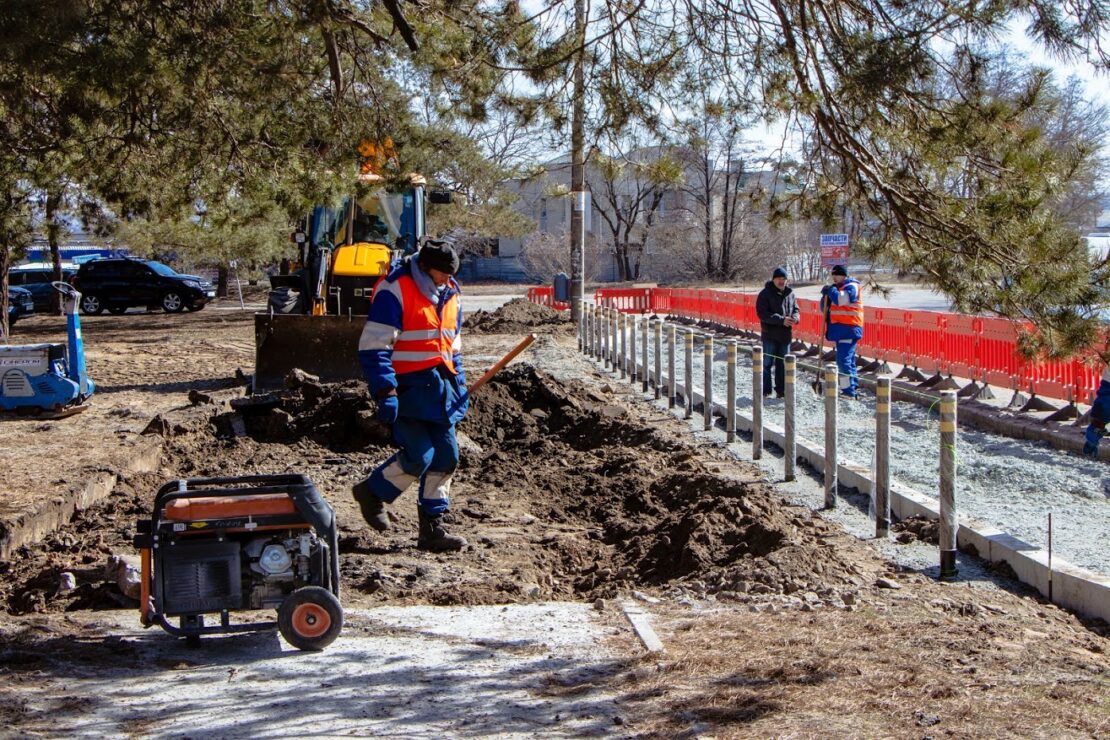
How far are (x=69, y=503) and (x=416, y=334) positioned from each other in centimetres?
346

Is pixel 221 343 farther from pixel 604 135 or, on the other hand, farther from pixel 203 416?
pixel 604 135

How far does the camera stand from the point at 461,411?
758 centimetres

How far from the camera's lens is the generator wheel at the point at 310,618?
5.38 meters

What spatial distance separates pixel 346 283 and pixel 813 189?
34.6ft

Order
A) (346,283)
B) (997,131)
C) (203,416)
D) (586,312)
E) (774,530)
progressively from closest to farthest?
(997,131), (774,530), (203,416), (346,283), (586,312)

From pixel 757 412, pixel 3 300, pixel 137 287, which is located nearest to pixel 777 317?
pixel 757 412

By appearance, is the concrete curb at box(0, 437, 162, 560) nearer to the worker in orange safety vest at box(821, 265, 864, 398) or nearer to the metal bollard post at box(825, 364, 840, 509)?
the metal bollard post at box(825, 364, 840, 509)

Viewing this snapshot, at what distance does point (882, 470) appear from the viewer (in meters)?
7.88

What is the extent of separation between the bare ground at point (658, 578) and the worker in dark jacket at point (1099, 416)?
137 inches

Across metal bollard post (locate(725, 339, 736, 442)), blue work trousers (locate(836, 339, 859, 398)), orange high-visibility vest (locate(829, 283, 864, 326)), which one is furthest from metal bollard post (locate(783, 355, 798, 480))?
orange high-visibility vest (locate(829, 283, 864, 326))

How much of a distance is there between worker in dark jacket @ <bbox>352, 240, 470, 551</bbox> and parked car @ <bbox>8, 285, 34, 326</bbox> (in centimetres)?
2920

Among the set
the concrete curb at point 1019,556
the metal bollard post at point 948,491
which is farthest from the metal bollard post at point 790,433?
the metal bollard post at point 948,491

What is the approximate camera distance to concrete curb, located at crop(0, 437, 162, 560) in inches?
314

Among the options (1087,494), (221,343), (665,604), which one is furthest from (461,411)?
(221,343)
